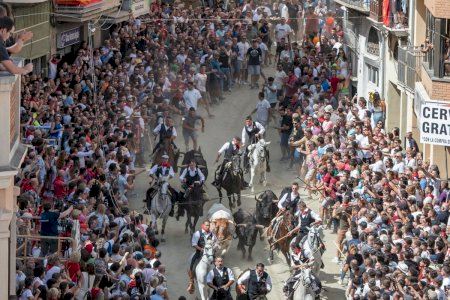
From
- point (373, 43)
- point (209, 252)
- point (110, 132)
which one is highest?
point (373, 43)

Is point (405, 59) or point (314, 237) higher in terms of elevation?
point (405, 59)

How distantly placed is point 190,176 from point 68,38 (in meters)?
12.0

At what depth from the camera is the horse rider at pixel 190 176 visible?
1532 inches

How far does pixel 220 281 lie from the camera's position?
1302 inches

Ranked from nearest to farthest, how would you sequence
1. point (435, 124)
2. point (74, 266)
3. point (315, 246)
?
point (74, 266) → point (315, 246) → point (435, 124)

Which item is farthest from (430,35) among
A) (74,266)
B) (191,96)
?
(74,266)

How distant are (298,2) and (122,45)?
10.4 m

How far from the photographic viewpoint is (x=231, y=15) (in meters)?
56.4

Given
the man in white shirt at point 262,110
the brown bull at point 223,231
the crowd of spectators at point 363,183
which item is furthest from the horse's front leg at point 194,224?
the man in white shirt at point 262,110

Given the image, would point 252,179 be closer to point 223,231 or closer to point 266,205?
point 266,205

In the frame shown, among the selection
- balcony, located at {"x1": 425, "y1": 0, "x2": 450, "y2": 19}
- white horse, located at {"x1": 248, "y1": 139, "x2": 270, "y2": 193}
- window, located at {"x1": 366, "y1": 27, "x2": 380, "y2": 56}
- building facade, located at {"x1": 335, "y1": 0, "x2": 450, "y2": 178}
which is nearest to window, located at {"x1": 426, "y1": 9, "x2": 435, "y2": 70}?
building facade, located at {"x1": 335, "y1": 0, "x2": 450, "y2": 178}

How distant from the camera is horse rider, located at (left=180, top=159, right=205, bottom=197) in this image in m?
38.9

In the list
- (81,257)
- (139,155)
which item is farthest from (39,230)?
(139,155)

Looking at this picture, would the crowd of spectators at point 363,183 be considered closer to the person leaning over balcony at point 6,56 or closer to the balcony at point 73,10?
the balcony at point 73,10
